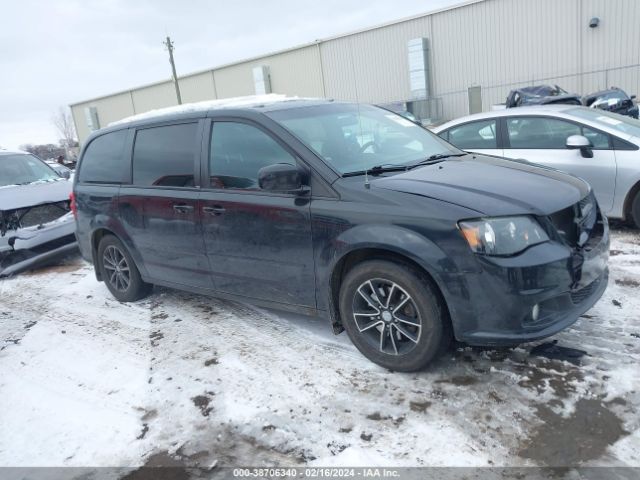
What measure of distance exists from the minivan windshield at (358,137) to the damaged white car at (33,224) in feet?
15.0

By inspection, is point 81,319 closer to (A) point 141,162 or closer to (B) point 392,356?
(A) point 141,162

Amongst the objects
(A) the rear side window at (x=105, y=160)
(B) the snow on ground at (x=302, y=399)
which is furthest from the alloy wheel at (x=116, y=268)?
(B) the snow on ground at (x=302, y=399)

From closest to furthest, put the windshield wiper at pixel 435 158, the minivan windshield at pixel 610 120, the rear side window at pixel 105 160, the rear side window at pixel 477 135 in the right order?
the windshield wiper at pixel 435 158 < the rear side window at pixel 105 160 < the minivan windshield at pixel 610 120 < the rear side window at pixel 477 135

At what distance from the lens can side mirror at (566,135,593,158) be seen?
231 inches

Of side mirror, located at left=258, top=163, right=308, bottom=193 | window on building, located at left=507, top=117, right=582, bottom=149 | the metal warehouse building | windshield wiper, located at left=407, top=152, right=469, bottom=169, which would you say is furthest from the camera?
the metal warehouse building

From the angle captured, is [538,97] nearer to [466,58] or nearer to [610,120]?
[610,120]

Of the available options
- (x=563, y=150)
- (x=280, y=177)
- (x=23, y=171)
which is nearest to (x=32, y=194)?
(x=23, y=171)

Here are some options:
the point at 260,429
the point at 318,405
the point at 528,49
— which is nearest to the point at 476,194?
the point at 318,405

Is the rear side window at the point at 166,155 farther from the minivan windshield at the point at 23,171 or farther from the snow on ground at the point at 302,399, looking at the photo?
the minivan windshield at the point at 23,171

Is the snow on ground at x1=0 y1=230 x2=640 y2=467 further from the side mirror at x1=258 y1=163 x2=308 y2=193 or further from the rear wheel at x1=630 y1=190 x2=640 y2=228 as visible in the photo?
the rear wheel at x1=630 y1=190 x2=640 y2=228

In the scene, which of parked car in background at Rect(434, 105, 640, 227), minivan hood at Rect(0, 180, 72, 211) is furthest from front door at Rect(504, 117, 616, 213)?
minivan hood at Rect(0, 180, 72, 211)

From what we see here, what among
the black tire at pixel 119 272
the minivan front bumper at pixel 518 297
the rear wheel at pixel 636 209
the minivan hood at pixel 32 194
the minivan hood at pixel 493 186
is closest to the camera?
the minivan front bumper at pixel 518 297

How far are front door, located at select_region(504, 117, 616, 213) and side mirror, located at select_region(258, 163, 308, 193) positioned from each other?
3.95 metres

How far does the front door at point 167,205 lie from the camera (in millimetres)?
4414
